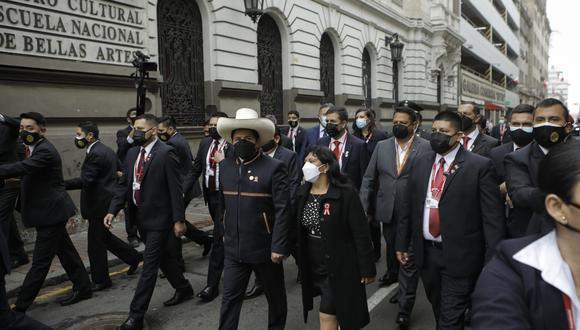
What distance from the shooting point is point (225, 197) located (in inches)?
164

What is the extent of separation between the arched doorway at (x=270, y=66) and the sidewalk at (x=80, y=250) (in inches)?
181

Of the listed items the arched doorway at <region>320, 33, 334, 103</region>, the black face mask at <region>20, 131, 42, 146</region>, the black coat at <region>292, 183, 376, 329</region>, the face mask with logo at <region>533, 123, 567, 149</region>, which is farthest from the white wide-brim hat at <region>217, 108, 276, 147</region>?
the arched doorway at <region>320, 33, 334, 103</region>

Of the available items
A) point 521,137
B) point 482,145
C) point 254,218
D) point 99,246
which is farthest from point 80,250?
point 521,137

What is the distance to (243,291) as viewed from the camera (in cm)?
405

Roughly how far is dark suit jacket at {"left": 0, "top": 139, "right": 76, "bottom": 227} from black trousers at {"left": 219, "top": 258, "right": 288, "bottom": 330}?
2279 millimetres

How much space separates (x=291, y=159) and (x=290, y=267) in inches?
74.2

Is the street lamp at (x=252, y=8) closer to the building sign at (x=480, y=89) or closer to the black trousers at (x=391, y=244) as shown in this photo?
the black trousers at (x=391, y=244)

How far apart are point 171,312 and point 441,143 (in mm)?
3254

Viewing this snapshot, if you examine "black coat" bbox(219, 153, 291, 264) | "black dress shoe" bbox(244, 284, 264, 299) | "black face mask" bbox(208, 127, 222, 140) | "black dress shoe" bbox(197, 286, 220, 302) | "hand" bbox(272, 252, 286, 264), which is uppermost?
"black face mask" bbox(208, 127, 222, 140)

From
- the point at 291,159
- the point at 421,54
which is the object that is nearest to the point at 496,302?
Answer: the point at 291,159

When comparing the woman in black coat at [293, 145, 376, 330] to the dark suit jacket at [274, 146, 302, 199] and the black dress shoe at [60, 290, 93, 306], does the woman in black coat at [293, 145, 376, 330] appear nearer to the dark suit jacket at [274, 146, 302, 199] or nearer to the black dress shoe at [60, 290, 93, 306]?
the dark suit jacket at [274, 146, 302, 199]

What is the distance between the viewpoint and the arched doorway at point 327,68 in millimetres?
17953

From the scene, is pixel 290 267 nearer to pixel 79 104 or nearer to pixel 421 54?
pixel 79 104

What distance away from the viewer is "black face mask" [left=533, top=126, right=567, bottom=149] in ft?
12.5
